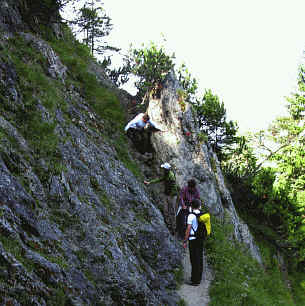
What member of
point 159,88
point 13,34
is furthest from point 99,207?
point 159,88

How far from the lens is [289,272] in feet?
70.3

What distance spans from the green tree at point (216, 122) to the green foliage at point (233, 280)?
10810 millimetres

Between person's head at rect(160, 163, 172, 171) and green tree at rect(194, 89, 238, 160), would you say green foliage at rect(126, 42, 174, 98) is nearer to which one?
green tree at rect(194, 89, 238, 160)

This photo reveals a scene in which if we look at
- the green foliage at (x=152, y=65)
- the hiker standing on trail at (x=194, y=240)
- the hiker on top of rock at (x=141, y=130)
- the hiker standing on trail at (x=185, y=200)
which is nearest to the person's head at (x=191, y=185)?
the hiker standing on trail at (x=185, y=200)

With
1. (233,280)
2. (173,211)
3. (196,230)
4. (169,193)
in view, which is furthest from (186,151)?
(196,230)

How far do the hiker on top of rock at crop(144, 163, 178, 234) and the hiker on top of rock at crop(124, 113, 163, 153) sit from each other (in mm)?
2948

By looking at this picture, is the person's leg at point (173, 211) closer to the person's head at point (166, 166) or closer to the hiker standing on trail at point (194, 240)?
the person's head at point (166, 166)

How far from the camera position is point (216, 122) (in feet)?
77.3

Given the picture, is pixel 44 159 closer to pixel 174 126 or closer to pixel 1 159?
pixel 1 159

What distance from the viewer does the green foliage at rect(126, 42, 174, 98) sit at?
19125 mm

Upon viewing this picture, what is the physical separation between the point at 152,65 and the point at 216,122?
23.9ft

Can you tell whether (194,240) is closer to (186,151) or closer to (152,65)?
(186,151)

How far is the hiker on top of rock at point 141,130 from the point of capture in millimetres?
13836

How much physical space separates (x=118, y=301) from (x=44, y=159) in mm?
3797
